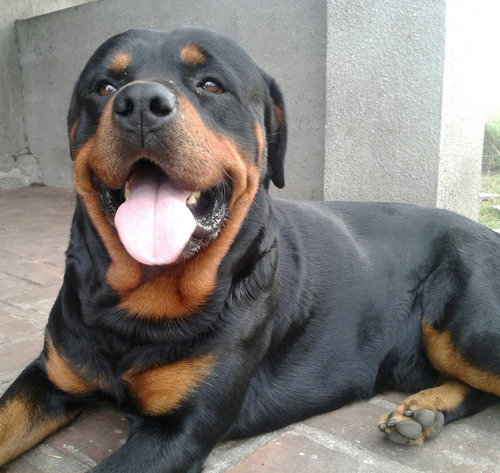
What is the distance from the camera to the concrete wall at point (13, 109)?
8.58 meters

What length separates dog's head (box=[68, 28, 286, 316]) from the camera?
173 centimetres

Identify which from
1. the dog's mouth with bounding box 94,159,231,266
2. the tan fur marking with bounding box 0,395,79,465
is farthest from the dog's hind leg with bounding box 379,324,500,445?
the tan fur marking with bounding box 0,395,79,465

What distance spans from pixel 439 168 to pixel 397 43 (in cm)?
95

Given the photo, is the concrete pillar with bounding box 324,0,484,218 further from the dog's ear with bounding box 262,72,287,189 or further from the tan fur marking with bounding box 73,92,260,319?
the tan fur marking with bounding box 73,92,260,319

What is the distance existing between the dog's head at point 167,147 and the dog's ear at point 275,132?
106 millimetres

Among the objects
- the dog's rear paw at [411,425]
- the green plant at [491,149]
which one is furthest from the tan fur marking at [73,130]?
the green plant at [491,149]

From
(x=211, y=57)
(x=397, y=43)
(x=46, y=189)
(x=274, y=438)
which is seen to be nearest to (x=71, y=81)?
(x=46, y=189)

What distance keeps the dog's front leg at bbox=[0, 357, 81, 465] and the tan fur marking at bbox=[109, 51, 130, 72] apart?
1.12 m

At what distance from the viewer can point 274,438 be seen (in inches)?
81.8

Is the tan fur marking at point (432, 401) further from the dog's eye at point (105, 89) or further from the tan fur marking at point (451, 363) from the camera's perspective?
the dog's eye at point (105, 89)

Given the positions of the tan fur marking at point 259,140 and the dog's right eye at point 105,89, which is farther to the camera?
the tan fur marking at point 259,140

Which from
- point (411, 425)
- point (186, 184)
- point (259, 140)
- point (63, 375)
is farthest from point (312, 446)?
point (259, 140)

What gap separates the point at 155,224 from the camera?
5.82 ft

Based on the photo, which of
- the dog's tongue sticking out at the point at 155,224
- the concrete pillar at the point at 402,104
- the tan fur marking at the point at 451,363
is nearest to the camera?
the dog's tongue sticking out at the point at 155,224
